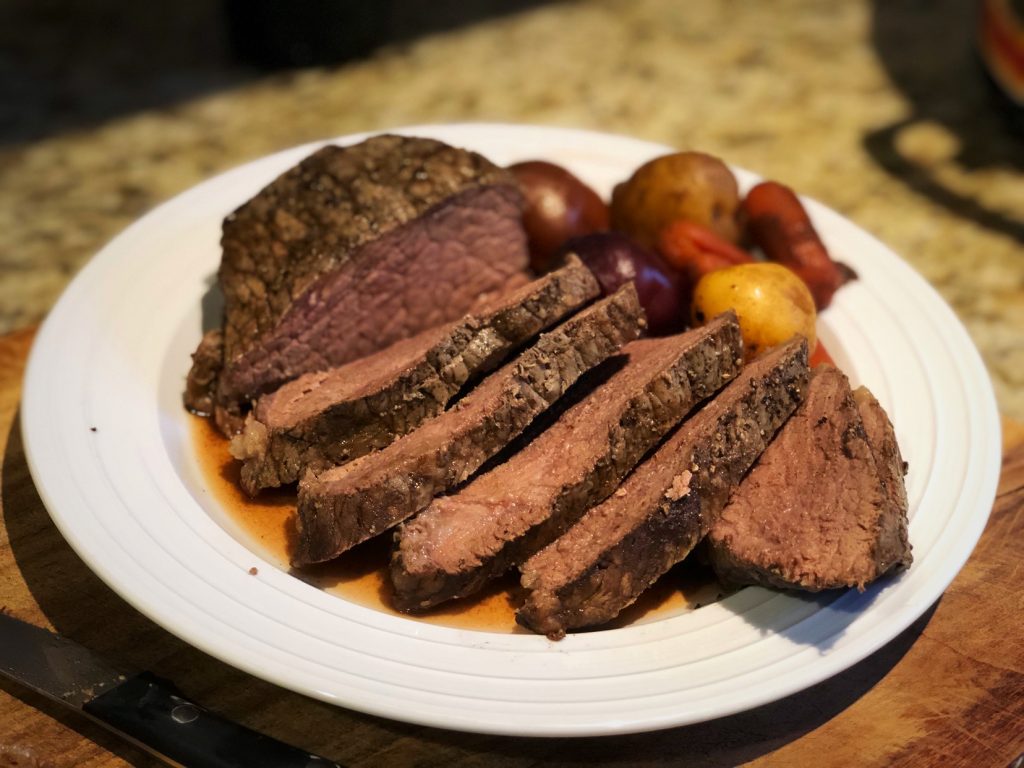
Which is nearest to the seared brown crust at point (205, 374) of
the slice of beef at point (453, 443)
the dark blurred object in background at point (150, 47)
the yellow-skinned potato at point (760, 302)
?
the slice of beef at point (453, 443)

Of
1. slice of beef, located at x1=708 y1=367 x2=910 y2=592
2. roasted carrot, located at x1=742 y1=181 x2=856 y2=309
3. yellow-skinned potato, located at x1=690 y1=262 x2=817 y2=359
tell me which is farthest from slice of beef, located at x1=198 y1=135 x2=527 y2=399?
slice of beef, located at x1=708 y1=367 x2=910 y2=592

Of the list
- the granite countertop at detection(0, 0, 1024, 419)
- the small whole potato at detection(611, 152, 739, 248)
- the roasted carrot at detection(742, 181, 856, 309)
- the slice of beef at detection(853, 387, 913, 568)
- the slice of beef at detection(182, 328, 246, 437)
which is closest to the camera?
the slice of beef at detection(853, 387, 913, 568)

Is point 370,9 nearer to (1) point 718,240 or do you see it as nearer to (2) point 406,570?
(1) point 718,240

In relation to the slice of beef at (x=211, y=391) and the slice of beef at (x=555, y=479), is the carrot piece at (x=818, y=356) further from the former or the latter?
the slice of beef at (x=211, y=391)

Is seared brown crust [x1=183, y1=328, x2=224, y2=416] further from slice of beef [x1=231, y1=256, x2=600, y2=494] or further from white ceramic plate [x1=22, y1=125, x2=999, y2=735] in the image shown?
slice of beef [x1=231, y1=256, x2=600, y2=494]

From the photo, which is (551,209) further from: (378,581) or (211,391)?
(378,581)
